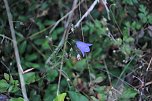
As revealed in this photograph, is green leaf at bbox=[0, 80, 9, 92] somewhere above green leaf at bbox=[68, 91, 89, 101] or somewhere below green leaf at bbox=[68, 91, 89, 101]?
above

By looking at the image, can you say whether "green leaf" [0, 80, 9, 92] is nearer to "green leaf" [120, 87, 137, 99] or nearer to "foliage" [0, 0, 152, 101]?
"foliage" [0, 0, 152, 101]

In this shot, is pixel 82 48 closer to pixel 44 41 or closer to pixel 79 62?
pixel 79 62

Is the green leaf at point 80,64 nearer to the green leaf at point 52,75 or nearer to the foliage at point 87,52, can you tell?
the foliage at point 87,52

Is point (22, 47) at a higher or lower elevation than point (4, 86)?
higher

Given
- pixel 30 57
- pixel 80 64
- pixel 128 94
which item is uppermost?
pixel 30 57

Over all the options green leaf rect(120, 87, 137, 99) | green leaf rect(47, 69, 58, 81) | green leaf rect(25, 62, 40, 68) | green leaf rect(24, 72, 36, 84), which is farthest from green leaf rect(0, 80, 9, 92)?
green leaf rect(120, 87, 137, 99)

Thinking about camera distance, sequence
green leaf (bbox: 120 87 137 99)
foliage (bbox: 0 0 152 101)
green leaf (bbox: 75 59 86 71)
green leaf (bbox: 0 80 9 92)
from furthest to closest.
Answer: green leaf (bbox: 75 59 86 71)
foliage (bbox: 0 0 152 101)
green leaf (bbox: 120 87 137 99)
green leaf (bbox: 0 80 9 92)

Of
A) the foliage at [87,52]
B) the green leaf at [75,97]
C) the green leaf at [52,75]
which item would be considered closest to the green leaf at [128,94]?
the foliage at [87,52]

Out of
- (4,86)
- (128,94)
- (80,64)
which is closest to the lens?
(4,86)

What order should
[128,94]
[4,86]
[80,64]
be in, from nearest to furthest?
[4,86], [128,94], [80,64]

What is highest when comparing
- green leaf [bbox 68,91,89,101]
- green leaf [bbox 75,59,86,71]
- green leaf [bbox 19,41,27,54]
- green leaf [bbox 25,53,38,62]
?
green leaf [bbox 19,41,27,54]

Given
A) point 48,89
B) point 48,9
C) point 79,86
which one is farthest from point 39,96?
point 48,9

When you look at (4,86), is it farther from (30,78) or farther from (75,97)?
(75,97)

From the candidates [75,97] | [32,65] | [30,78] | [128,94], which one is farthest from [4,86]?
[128,94]
